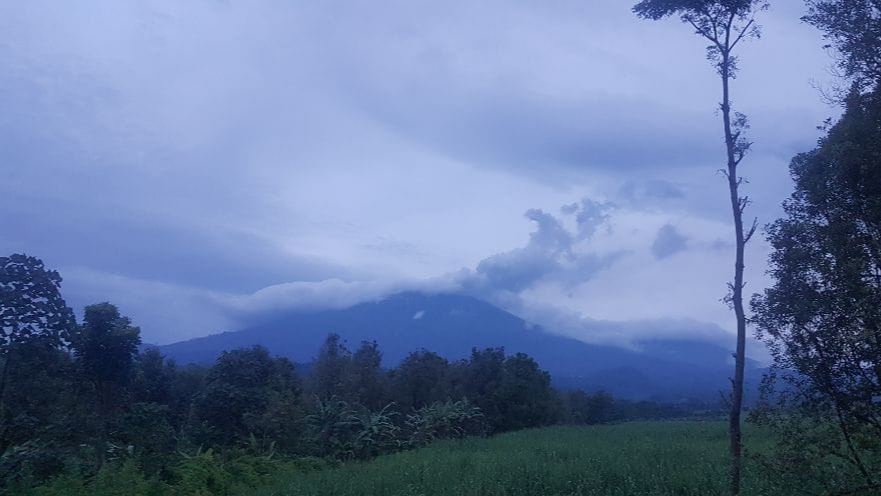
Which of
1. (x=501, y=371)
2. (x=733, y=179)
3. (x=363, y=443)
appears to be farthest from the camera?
(x=501, y=371)

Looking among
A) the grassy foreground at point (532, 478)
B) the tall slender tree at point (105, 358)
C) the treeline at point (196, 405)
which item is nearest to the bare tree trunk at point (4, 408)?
the treeline at point (196, 405)

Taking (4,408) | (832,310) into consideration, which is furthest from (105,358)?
(832,310)

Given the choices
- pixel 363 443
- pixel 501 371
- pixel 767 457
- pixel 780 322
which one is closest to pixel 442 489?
pixel 767 457

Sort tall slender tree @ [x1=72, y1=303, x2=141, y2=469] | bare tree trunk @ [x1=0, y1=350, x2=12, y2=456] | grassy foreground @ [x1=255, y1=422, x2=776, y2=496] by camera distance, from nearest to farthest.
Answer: bare tree trunk @ [x1=0, y1=350, x2=12, y2=456] < grassy foreground @ [x1=255, y1=422, x2=776, y2=496] < tall slender tree @ [x1=72, y1=303, x2=141, y2=469]

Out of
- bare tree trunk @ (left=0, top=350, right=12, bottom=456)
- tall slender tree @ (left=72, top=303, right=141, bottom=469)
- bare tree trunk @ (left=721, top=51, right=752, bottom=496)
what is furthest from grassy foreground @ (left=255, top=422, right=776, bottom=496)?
bare tree trunk @ (left=0, top=350, right=12, bottom=456)

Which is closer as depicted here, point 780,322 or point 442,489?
point 780,322

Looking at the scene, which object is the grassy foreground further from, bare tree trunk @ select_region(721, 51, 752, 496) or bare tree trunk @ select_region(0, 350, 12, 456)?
bare tree trunk @ select_region(0, 350, 12, 456)

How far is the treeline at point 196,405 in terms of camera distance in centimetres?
1075

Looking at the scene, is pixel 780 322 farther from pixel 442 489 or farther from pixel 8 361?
pixel 8 361

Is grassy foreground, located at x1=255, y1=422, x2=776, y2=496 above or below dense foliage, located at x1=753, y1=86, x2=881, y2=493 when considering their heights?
below

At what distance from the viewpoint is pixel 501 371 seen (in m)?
43.4

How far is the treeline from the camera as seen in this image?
423 inches

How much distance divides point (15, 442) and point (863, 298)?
12.0 meters

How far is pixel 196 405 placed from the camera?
22859 mm
